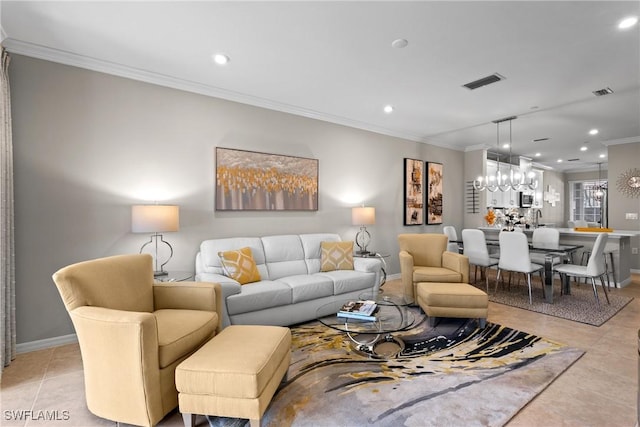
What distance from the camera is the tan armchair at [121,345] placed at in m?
1.65

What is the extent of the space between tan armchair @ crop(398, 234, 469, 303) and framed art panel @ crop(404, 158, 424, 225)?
4.90ft

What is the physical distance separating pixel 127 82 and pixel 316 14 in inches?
84.2

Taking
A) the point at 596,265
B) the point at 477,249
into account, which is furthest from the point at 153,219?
the point at 596,265

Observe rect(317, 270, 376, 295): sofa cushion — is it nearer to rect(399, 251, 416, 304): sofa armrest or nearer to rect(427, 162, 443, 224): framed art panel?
rect(399, 251, 416, 304): sofa armrest

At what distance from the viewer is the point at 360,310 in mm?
2559

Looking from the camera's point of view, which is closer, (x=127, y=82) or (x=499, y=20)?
(x=499, y=20)

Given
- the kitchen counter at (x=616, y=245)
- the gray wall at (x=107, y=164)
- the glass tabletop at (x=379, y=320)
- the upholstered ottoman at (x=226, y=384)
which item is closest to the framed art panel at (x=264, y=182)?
the gray wall at (x=107, y=164)

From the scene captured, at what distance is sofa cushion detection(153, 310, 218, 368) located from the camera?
70.0 inches

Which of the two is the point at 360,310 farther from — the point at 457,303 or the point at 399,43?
the point at 399,43

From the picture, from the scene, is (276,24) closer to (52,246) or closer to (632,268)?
(52,246)

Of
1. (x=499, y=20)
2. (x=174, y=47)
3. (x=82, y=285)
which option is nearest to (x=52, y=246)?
(x=82, y=285)

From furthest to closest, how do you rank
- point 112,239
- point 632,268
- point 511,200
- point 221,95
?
1. point 511,200
2. point 632,268
3. point 221,95
4. point 112,239

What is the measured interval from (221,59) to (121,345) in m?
2.55

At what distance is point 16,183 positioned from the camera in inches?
104
